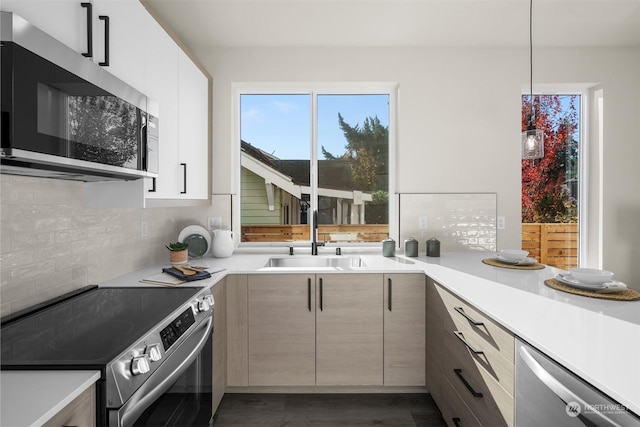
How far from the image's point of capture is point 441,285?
6.15 ft

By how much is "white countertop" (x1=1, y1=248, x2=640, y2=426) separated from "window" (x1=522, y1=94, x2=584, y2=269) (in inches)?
34.9

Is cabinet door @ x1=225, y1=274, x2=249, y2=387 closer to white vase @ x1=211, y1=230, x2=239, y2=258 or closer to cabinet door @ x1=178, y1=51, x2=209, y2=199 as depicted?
white vase @ x1=211, y1=230, x2=239, y2=258

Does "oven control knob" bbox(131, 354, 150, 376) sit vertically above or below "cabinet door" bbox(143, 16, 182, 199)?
below

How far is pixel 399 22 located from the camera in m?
2.37

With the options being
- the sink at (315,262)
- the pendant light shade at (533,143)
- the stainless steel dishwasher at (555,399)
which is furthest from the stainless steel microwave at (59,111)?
the pendant light shade at (533,143)

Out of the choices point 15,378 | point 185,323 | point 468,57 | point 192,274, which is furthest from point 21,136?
point 468,57

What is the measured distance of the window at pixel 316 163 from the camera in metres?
2.91

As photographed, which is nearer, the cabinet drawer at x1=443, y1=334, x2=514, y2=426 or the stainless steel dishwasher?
the stainless steel dishwasher

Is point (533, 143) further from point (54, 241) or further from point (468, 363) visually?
point (54, 241)

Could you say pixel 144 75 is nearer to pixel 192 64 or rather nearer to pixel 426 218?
pixel 192 64

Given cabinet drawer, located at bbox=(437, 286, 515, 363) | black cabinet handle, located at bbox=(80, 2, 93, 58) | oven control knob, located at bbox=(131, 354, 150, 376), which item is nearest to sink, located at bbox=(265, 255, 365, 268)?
cabinet drawer, located at bbox=(437, 286, 515, 363)

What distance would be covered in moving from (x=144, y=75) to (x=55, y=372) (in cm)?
135

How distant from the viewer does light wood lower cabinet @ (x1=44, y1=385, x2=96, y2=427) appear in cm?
74

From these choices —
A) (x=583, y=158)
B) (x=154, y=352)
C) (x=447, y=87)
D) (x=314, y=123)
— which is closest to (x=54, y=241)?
(x=154, y=352)
